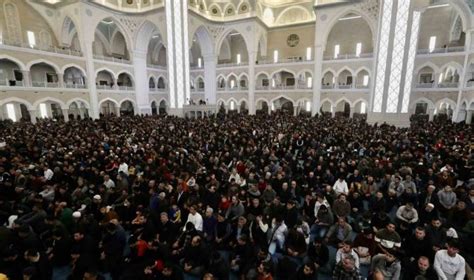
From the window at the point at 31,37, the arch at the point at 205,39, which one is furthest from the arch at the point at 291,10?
the window at the point at 31,37

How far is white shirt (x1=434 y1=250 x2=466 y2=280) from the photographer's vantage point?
10.6 feet

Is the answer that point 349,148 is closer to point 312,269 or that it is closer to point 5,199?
point 312,269

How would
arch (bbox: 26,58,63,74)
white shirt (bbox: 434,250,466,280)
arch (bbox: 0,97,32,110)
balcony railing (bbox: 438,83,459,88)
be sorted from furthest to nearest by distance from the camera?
balcony railing (bbox: 438,83,459,88), arch (bbox: 26,58,63,74), arch (bbox: 0,97,32,110), white shirt (bbox: 434,250,466,280)

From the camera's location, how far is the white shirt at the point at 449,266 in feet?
10.6

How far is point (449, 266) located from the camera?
330 cm

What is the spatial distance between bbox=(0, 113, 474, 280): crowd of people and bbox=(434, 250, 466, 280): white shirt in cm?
1

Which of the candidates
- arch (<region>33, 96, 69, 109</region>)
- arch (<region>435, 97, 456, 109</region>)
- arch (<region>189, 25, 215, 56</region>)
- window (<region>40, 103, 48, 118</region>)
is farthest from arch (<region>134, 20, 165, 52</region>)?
arch (<region>435, 97, 456, 109</region>)

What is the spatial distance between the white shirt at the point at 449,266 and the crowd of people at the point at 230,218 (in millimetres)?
13

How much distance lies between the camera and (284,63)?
24859 mm

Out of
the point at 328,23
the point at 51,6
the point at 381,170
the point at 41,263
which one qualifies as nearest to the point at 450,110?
the point at 328,23

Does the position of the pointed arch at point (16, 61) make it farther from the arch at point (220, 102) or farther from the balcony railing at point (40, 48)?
the arch at point (220, 102)

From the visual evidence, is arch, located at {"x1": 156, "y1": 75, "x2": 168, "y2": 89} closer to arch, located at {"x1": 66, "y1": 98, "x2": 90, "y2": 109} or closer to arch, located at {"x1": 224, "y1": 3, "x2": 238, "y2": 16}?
arch, located at {"x1": 66, "y1": 98, "x2": 90, "y2": 109}

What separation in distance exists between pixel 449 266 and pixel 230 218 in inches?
132

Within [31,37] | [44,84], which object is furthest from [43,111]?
[31,37]
